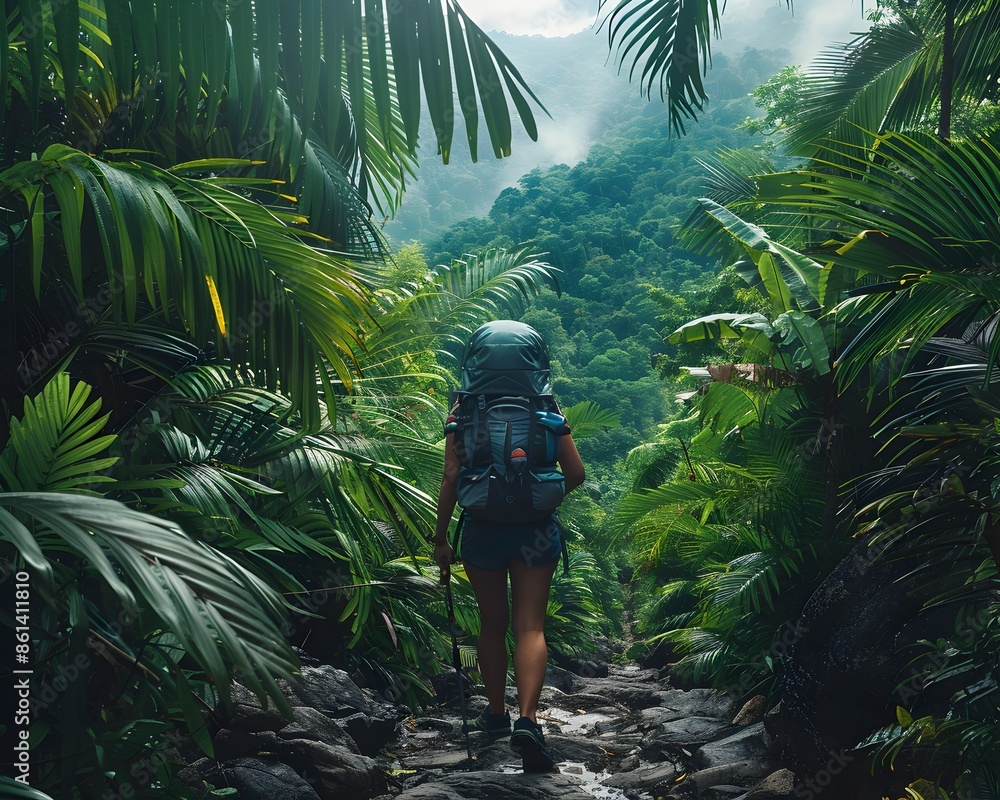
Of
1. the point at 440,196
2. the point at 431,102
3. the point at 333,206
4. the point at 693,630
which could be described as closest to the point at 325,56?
the point at 431,102

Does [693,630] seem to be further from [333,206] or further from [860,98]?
[860,98]

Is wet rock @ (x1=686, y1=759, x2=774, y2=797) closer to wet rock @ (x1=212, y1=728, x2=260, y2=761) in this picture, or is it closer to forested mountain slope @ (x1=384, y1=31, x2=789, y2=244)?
wet rock @ (x1=212, y1=728, x2=260, y2=761)

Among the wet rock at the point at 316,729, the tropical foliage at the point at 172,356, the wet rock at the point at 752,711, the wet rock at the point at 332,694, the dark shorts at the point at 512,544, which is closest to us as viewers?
the tropical foliage at the point at 172,356

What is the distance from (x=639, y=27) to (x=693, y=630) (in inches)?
193

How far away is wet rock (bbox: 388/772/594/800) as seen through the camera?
3.12m

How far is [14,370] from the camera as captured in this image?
293 cm

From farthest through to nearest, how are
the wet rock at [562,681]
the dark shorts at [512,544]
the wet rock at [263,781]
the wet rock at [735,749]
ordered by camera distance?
the wet rock at [562,681], the wet rock at [735,749], the dark shorts at [512,544], the wet rock at [263,781]

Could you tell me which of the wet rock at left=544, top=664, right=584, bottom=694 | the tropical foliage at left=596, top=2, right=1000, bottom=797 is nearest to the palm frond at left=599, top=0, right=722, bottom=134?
the tropical foliage at left=596, top=2, right=1000, bottom=797

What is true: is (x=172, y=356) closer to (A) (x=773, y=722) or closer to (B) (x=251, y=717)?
(B) (x=251, y=717)

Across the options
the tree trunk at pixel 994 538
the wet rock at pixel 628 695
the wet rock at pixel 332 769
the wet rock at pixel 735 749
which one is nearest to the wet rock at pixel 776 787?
the wet rock at pixel 735 749

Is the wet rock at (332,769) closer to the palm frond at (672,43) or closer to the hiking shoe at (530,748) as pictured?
the hiking shoe at (530,748)

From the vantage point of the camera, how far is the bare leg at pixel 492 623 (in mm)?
3773

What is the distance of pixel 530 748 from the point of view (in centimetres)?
338

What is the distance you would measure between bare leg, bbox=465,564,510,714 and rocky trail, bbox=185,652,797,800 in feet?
1.18
